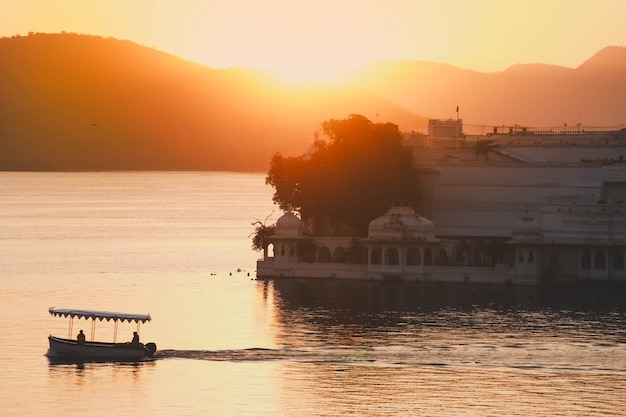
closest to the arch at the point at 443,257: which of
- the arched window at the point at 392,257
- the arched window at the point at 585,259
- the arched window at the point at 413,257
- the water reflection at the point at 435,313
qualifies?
the arched window at the point at 413,257

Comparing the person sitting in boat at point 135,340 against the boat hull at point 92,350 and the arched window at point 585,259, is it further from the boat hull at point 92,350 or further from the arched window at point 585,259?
the arched window at point 585,259

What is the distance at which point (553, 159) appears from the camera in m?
124

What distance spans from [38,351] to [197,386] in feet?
34.5

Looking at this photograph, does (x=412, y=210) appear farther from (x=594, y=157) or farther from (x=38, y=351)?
(x=38, y=351)

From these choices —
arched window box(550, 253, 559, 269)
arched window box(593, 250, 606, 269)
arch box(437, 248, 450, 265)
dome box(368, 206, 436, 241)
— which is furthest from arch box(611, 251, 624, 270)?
dome box(368, 206, 436, 241)

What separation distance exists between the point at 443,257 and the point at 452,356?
3197 centimetres

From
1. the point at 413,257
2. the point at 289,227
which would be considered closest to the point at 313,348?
the point at 413,257

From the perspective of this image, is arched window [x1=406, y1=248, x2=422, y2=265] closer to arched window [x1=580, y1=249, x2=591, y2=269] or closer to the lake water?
the lake water

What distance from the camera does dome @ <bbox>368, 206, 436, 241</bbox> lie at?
105731 mm

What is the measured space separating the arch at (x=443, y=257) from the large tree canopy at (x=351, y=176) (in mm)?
6076

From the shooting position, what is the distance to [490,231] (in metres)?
115

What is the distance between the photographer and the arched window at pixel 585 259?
106 m

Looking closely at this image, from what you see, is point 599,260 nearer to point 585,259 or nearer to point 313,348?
point 585,259

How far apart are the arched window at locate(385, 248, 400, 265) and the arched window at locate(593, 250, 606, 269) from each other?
11.2 m
